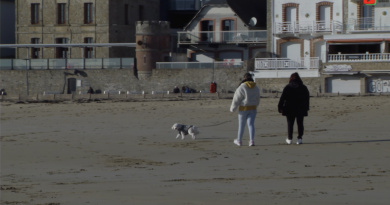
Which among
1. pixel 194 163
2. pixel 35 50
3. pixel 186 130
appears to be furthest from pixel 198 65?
pixel 194 163

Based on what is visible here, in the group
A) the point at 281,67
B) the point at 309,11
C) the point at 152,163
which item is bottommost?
the point at 152,163

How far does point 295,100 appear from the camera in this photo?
11812 mm

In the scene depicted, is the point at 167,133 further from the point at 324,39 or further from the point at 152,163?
the point at 324,39

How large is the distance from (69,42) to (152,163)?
39.3 meters

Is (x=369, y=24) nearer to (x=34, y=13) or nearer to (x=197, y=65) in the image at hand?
(x=197, y=65)

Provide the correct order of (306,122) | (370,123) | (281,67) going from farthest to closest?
1. (281,67)
2. (306,122)
3. (370,123)

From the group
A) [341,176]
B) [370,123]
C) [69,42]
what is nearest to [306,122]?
[370,123]

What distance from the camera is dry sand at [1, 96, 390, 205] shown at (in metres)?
6.91

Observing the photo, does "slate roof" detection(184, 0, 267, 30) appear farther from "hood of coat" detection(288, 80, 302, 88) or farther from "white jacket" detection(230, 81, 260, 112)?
"white jacket" detection(230, 81, 260, 112)

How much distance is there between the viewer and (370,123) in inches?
645

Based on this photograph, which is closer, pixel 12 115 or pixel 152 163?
pixel 152 163

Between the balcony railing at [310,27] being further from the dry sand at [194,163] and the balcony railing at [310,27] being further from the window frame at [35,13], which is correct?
the window frame at [35,13]

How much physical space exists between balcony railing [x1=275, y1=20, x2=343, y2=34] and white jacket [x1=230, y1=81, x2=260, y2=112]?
27.5 m

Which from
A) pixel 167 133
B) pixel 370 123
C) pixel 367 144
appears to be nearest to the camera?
pixel 367 144
